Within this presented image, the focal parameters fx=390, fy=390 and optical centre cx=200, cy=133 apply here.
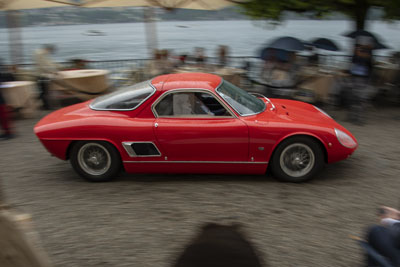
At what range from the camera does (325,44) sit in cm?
1029

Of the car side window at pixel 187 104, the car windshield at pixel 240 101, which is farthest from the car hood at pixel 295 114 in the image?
the car side window at pixel 187 104

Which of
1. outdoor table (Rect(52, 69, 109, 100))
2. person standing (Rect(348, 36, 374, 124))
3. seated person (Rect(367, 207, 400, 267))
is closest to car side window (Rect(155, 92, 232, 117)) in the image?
seated person (Rect(367, 207, 400, 267))

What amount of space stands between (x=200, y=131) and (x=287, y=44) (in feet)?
17.0

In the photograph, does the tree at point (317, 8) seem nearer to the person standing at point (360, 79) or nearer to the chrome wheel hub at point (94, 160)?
the person standing at point (360, 79)

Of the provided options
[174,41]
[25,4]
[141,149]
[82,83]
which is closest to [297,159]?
[141,149]

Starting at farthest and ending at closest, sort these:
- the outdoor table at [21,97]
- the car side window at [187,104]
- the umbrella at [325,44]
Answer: the umbrella at [325,44] < the outdoor table at [21,97] < the car side window at [187,104]

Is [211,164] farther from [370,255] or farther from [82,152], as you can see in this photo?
[370,255]

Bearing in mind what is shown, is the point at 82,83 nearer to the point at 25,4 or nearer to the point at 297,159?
the point at 25,4

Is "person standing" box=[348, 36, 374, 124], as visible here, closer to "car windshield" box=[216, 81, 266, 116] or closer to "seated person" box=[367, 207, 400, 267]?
"car windshield" box=[216, 81, 266, 116]

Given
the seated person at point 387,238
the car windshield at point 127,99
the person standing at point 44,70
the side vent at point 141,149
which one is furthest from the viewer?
the person standing at point 44,70

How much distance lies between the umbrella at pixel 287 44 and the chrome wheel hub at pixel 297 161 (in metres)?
4.61

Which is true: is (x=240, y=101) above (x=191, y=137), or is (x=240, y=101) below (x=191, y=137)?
above

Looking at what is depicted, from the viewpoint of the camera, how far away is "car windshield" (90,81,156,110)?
18.0 ft

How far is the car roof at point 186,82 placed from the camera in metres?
5.46
